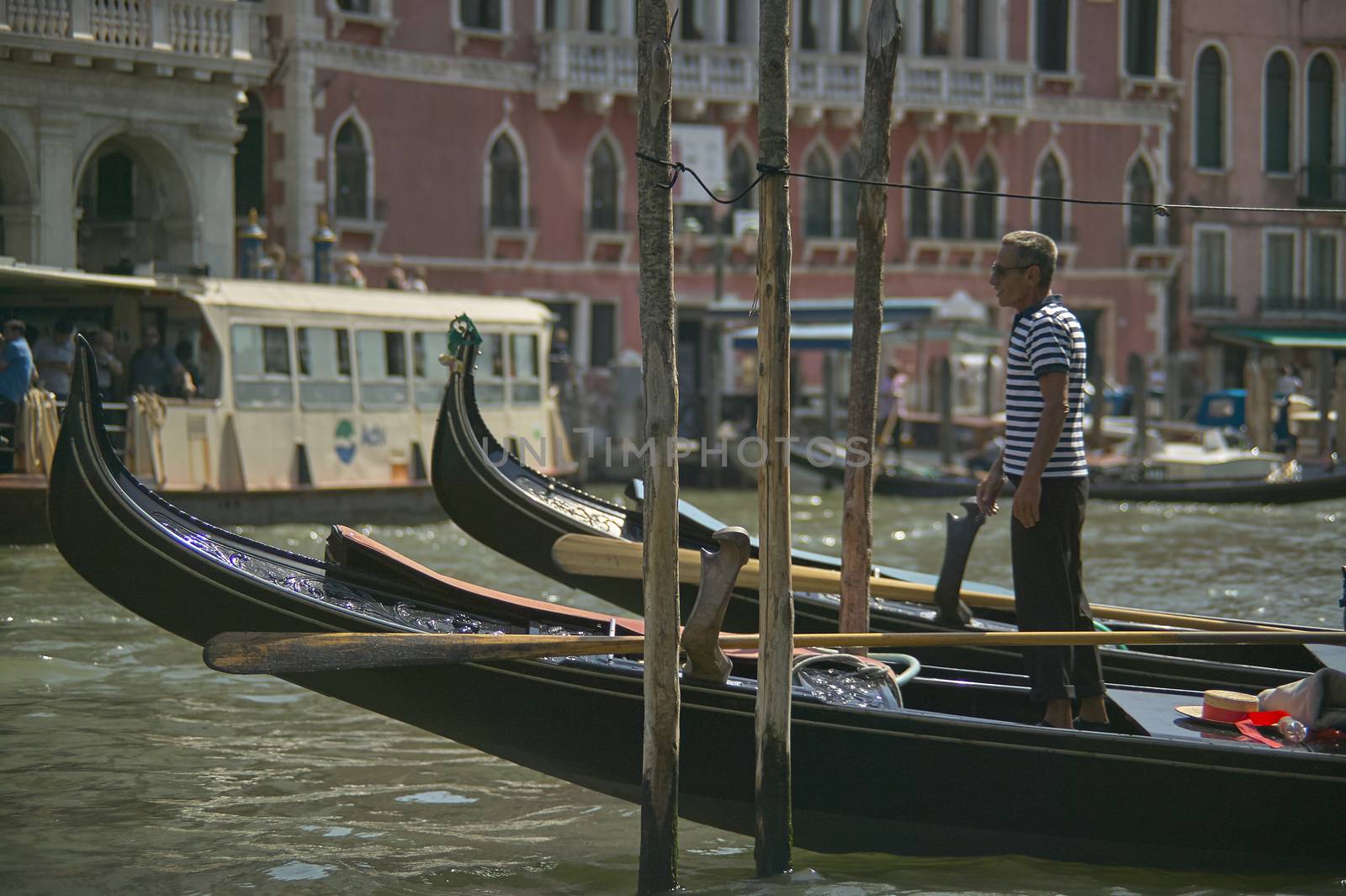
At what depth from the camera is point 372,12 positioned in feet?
58.7

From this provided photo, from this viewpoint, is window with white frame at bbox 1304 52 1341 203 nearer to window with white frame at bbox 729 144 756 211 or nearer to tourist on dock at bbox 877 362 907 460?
window with white frame at bbox 729 144 756 211

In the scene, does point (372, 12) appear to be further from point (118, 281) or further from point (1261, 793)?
point (1261, 793)

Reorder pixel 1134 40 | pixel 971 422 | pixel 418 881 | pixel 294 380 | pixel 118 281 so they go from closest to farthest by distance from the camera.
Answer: pixel 418 881
pixel 118 281
pixel 294 380
pixel 971 422
pixel 1134 40

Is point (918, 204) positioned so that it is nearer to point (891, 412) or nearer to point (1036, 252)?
point (891, 412)

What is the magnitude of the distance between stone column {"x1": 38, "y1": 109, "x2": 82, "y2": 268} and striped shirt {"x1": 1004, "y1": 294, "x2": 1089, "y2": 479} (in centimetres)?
1029

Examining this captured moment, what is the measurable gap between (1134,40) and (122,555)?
66.3ft

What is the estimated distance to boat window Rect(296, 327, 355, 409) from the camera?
12.4 metres

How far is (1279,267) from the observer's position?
78.7 feet

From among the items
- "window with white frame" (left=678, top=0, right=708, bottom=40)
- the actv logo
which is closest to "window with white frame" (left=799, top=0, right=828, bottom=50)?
"window with white frame" (left=678, top=0, right=708, bottom=40)

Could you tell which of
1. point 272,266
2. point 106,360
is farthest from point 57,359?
point 272,266

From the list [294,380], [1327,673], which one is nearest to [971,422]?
[294,380]

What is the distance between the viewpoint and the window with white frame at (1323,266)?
24.2 meters

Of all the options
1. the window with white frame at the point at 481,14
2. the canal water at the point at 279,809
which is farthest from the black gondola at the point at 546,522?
the window with white frame at the point at 481,14

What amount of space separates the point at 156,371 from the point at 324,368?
1.43 metres
